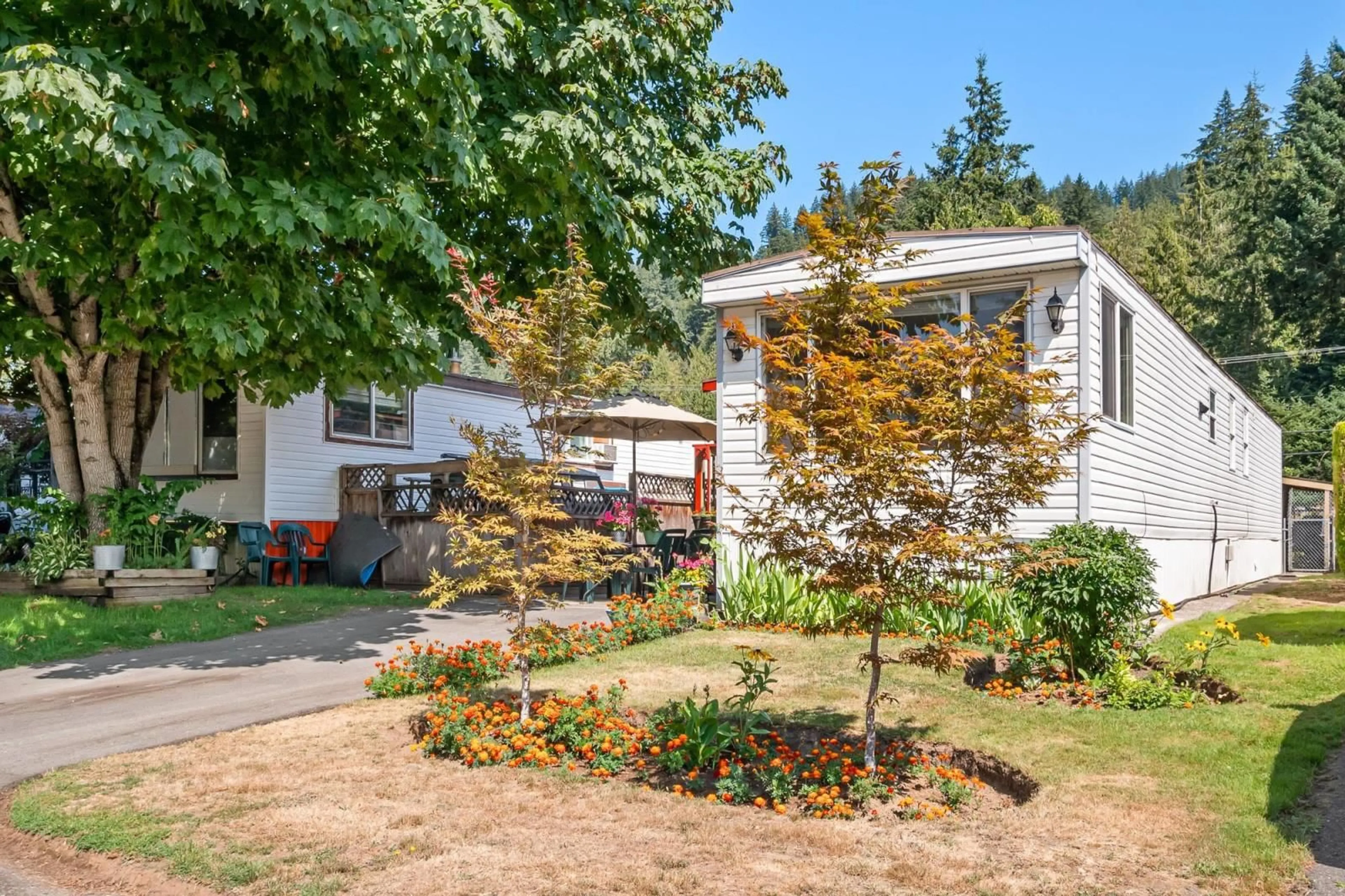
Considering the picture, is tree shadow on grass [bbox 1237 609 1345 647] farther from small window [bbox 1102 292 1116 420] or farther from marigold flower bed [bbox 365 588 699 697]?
marigold flower bed [bbox 365 588 699 697]

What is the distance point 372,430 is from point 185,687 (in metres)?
8.89

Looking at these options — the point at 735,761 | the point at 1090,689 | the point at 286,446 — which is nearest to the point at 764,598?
the point at 1090,689

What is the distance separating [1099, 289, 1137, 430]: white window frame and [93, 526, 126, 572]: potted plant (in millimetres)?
9799

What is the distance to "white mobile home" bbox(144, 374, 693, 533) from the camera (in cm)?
1413

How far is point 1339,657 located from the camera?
7734mm

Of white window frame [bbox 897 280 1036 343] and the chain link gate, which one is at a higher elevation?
white window frame [bbox 897 280 1036 343]

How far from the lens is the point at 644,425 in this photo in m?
13.8

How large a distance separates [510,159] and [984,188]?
3425 cm

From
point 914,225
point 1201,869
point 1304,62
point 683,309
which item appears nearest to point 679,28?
point 1201,869

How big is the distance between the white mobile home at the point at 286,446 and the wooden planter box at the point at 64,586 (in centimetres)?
346

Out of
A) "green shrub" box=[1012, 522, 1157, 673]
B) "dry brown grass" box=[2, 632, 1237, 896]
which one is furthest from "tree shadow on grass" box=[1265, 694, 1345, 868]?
"green shrub" box=[1012, 522, 1157, 673]

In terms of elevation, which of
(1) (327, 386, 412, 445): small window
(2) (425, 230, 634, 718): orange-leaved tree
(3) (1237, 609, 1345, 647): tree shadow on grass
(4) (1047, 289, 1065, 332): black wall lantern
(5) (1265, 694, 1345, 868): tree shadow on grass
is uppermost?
(4) (1047, 289, 1065, 332): black wall lantern

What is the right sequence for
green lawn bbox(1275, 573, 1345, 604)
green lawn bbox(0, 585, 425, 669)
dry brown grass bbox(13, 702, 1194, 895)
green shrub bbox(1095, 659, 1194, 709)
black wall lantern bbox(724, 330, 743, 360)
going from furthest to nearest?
green lawn bbox(1275, 573, 1345, 604)
black wall lantern bbox(724, 330, 743, 360)
green lawn bbox(0, 585, 425, 669)
green shrub bbox(1095, 659, 1194, 709)
dry brown grass bbox(13, 702, 1194, 895)

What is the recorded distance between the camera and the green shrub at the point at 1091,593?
6.32 meters
